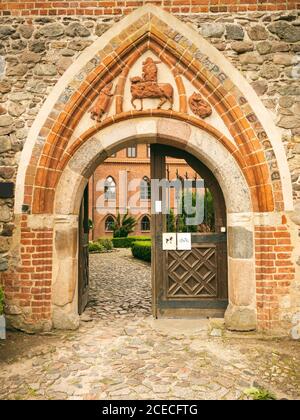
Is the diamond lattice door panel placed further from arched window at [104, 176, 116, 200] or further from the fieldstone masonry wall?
arched window at [104, 176, 116, 200]

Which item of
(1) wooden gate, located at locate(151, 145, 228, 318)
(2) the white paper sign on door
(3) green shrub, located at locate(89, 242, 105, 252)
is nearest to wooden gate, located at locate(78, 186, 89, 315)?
(1) wooden gate, located at locate(151, 145, 228, 318)

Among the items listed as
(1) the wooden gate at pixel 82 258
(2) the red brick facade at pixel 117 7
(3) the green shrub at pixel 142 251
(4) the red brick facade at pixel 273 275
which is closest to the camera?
(4) the red brick facade at pixel 273 275

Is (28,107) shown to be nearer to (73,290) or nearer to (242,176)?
(73,290)

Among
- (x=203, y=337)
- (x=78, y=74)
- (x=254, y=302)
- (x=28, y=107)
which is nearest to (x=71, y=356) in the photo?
(x=203, y=337)

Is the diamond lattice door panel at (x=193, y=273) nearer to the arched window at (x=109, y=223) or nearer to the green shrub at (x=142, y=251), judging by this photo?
the green shrub at (x=142, y=251)

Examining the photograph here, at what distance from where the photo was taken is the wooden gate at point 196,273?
4387mm

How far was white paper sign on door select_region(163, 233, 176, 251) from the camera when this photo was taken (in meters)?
4.45

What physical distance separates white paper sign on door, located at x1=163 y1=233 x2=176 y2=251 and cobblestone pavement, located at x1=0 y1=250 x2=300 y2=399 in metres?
1.08

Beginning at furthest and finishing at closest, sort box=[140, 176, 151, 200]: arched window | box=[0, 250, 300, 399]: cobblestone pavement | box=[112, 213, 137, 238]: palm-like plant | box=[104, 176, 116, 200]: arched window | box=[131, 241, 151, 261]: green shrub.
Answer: box=[104, 176, 116, 200]: arched window < box=[140, 176, 151, 200]: arched window < box=[112, 213, 137, 238]: palm-like plant < box=[131, 241, 151, 261]: green shrub < box=[0, 250, 300, 399]: cobblestone pavement

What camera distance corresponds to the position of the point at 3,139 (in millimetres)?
3936

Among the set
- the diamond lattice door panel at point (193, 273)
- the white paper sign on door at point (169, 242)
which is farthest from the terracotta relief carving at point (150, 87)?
the diamond lattice door panel at point (193, 273)

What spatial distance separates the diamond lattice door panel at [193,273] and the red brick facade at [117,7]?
3449 millimetres

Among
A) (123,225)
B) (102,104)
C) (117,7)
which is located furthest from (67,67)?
(123,225)

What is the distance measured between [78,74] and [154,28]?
1.25 metres
